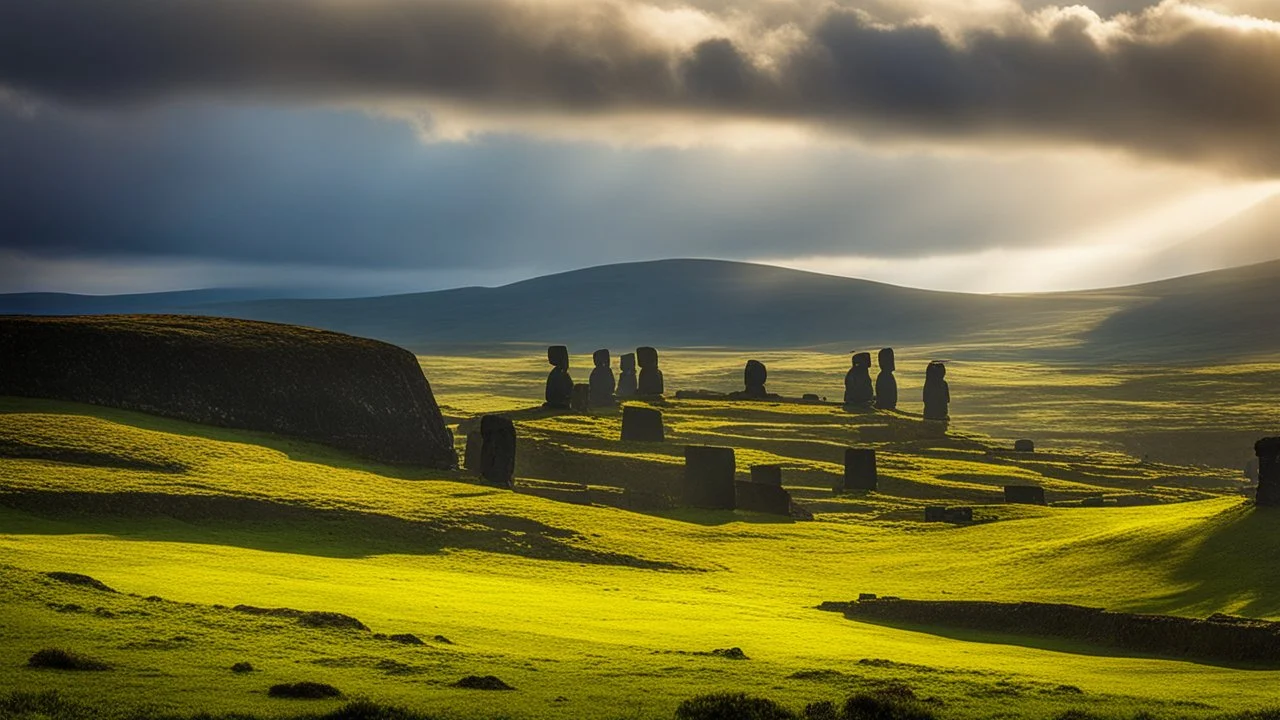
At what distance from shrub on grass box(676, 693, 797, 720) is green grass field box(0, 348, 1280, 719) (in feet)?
2.32

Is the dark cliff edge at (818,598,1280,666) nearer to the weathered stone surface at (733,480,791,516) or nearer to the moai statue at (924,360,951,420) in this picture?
the weathered stone surface at (733,480,791,516)

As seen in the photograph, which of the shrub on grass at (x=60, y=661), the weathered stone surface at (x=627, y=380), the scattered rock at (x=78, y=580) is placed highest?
the weathered stone surface at (x=627, y=380)

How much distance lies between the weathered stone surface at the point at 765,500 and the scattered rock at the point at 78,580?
147ft

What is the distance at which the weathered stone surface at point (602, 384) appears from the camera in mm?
120375

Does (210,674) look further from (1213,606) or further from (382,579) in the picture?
(1213,606)

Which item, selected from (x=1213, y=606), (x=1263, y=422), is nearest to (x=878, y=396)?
(x=1263, y=422)

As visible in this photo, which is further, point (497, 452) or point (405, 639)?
point (497, 452)

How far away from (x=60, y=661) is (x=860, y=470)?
67404mm

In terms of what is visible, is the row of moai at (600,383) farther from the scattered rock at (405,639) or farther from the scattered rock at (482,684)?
the scattered rock at (482,684)

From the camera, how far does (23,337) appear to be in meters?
70.1

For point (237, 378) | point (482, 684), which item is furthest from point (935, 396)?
point (482, 684)

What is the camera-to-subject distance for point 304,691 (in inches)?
930

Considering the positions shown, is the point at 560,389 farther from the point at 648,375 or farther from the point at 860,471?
the point at 860,471

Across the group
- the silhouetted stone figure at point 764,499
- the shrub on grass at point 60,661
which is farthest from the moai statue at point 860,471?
the shrub on grass at point 60,661
